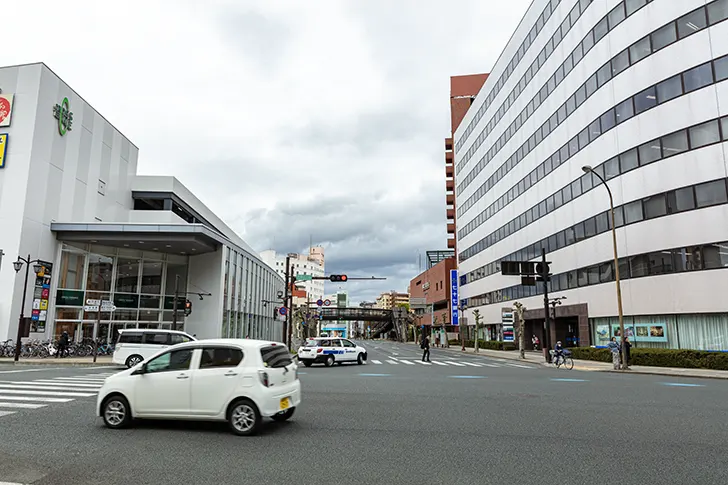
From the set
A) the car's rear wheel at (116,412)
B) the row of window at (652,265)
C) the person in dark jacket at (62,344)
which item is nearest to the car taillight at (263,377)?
the car's rear wheel at (116,412)

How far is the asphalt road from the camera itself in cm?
633

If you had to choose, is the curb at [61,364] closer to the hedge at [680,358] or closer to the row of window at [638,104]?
the hedge at [680,358]

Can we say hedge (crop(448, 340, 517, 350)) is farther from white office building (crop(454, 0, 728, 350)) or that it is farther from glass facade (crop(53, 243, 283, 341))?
glass facade (crop(53, 243, 283, 341))

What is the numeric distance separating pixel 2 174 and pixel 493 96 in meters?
53.1

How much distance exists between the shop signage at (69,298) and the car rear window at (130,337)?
12714 mm

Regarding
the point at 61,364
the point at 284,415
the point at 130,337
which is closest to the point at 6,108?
the point at 61,364

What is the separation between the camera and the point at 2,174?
30.5 meters

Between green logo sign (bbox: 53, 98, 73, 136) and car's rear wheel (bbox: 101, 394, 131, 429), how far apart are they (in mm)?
30313

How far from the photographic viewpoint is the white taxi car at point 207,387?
8555 millimetres

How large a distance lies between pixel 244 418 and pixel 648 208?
102ft

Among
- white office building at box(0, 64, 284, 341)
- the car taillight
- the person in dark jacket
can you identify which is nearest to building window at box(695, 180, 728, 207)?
the car taillight

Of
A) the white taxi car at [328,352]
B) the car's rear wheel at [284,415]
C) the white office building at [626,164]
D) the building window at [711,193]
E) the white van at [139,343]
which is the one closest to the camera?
the car's rear wheel at [284,415]

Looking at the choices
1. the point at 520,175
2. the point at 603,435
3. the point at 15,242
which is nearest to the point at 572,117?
the point at 520,175

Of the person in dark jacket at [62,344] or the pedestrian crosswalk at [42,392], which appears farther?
the person in dark jacket at [62,344]
